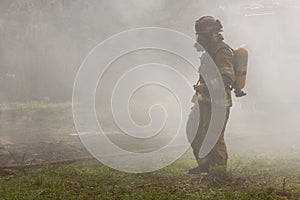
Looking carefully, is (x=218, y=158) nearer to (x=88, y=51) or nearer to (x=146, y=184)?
(x=146, y=184)

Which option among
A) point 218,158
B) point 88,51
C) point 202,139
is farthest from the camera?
point 88,51

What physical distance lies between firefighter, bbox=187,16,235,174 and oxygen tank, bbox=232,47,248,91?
86mm

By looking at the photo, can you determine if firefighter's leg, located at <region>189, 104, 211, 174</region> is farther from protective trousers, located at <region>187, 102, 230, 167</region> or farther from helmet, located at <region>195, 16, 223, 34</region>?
helmet, located at <region>195, 16, 223, 34</region>

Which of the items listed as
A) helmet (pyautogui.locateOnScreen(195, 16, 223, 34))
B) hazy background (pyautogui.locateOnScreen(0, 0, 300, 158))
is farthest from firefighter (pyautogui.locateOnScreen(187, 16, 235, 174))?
hazy background (pyautogui.locateOnScreen(0, 0, 300, 158))

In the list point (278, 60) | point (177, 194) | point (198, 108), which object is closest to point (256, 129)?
point (278, 60)

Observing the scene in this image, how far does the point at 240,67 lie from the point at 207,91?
587 millimetres

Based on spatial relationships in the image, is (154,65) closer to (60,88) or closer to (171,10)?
(171,10)

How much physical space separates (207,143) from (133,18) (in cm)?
1372

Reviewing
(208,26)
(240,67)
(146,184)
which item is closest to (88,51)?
(208,26)

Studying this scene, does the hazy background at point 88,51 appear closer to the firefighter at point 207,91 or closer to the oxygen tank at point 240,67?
the firefighter at point 207,91

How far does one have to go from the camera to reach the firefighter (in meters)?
6.71

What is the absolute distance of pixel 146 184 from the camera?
633cm

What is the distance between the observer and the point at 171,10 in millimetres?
21172

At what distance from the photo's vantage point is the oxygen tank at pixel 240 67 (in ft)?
22.1
